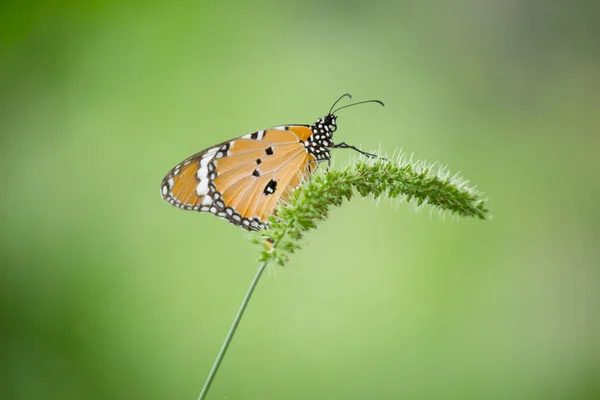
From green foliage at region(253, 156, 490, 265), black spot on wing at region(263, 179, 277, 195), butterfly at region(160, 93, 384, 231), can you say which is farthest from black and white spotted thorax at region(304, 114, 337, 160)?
green foliage at region(253, 156, 490, 265)

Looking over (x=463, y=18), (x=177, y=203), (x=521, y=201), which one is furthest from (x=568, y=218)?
(x=177, y=203)

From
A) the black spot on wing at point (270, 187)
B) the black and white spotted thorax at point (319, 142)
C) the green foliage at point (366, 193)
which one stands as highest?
the black and white spotted thorax at point (319, 142)

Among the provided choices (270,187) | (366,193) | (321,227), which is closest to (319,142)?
(270,187)

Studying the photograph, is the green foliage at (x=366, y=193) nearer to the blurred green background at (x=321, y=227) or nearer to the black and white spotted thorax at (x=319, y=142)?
the black and white spotted thorax at (x=319, y=142)

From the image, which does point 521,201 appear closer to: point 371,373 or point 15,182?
point 371,373

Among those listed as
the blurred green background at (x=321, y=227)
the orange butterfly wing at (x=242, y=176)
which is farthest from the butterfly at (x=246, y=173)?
the blurred green background at (x=321, y=227)

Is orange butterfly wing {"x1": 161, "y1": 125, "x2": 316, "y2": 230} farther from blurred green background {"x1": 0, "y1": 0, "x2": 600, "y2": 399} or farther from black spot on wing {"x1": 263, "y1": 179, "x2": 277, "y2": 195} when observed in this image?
blurred green background {"x1": 0, "y1": 0, "x2": 600, "y2": 399}
